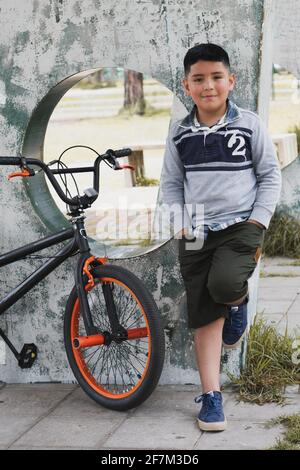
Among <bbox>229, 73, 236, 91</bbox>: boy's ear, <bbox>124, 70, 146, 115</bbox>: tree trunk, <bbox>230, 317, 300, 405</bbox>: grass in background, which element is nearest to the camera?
<bbox>229, 73, 236, 91</bbox>: boy's ear

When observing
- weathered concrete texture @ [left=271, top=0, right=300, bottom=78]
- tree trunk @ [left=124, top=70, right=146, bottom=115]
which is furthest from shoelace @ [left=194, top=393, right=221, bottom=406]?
tree trunk @ [left=124, top=70, right=146, bottom=115]

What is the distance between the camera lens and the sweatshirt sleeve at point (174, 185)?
4.57m

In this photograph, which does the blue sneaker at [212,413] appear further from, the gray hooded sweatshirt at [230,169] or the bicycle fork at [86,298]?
the gray hooded sweatshirt at [230,169]

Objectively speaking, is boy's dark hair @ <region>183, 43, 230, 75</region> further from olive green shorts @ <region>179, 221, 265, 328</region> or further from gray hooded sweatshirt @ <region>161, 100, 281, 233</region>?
olive green shorts @ <region>179, 221, 265, 328</region>

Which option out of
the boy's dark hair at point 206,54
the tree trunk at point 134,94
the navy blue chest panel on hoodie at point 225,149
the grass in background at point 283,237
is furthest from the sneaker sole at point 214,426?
the tree trunk at point 134,94

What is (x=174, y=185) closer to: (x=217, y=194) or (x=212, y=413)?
(x=217, y=194)

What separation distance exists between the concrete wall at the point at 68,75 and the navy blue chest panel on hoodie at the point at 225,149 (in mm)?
321

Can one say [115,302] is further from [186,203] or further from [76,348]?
[186,203]

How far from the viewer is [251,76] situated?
4.60m

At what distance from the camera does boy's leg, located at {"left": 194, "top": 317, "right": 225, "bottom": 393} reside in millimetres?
4496

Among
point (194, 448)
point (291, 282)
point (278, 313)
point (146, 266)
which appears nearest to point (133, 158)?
point (291, 282)

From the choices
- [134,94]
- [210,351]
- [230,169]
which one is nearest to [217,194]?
[230,169]

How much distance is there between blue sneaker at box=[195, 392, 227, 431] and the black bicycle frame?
65 centimetres

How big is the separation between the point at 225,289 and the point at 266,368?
2.43 feet
